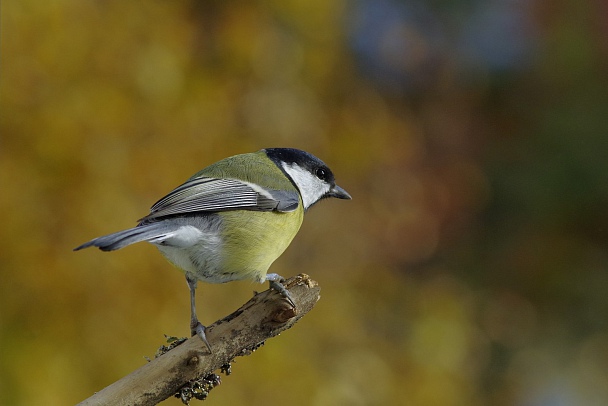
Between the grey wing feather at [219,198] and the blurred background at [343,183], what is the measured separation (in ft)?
4.22

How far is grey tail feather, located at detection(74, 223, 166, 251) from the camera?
1497 mm

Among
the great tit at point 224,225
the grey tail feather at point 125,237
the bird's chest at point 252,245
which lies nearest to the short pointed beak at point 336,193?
the great tit at point 224,225

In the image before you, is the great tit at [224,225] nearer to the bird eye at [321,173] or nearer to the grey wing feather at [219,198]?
the grey wing feather at [219,198]

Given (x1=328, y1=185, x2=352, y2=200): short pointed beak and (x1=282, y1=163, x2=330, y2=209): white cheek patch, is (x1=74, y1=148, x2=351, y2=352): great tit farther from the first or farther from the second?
(x1=328, y1=185, x2=352, y2=200): short pointed beak

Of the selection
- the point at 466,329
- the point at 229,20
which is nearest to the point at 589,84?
the point at 466,329

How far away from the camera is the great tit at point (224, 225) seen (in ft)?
6.24

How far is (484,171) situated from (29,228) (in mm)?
3389

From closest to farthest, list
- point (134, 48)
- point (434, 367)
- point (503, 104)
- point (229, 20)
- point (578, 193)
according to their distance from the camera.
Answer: point (134, 48), point (229, 20), point (434, 367), point (578, 193), point (503, 104)

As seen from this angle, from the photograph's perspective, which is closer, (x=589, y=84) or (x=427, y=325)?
(x=427, y=325)

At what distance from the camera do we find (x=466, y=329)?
482 cm

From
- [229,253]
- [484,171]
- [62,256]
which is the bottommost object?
[62,256]

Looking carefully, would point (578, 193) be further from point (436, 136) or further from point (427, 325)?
point (427, 325)

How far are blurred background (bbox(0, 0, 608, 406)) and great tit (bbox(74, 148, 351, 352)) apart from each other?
1.28 meters

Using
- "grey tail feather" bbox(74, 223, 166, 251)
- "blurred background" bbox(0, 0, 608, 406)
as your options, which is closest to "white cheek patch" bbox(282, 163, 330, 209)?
"grey tail feather" bbox(74, 223, 166, 251)
